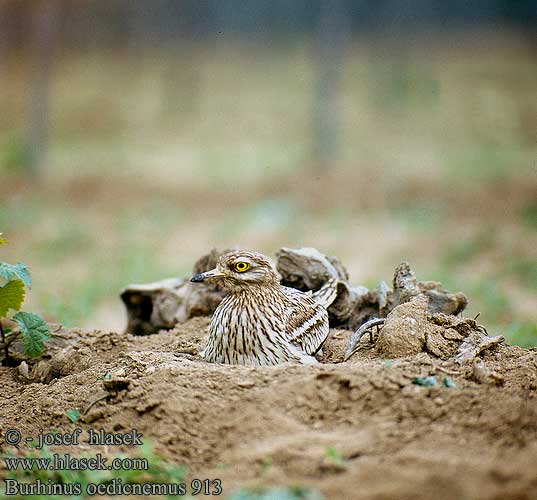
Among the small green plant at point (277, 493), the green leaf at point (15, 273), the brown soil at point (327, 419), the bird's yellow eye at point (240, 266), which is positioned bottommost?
the small green plant at point (277, 493)

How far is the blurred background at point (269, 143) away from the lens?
12.0m

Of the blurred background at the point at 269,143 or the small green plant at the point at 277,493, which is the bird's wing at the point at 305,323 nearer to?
the small green plant at the point at 277,493

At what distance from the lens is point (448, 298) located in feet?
19.2

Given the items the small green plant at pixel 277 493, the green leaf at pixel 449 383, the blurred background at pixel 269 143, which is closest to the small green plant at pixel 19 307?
the small green plant at pixel 277 493

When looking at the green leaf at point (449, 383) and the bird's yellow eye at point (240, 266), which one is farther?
the bird's yellow eye at point (240, 266)

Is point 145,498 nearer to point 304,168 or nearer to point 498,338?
point 498,338

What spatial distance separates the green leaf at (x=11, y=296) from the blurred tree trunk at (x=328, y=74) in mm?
13119

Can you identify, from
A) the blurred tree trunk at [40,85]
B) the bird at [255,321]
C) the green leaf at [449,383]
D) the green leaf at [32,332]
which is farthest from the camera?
the blurred tree trunk at [40,85]

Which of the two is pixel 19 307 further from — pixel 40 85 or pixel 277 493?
pixel 40 85

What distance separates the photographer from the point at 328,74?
17.6 m

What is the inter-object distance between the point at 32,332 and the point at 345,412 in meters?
2.39

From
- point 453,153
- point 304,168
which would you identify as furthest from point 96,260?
point 453,153

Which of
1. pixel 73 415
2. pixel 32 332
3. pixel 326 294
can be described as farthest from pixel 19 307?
pixel 326 294

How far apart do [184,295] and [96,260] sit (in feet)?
19.1
